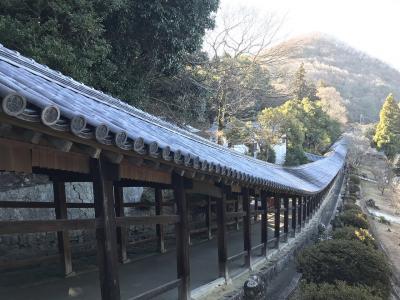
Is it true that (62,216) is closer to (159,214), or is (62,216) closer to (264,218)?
(159,214)

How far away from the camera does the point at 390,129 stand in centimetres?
5753

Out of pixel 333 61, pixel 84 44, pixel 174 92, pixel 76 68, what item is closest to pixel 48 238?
pixel 76 68

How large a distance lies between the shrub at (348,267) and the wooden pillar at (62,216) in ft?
16.1

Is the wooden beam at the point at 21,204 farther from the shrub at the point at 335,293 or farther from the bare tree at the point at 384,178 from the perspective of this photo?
the bare tree at the point at 384,178

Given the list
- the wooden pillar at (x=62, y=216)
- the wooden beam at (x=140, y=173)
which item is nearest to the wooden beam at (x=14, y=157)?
Answer: the wooden beam at (x=140, y=173)

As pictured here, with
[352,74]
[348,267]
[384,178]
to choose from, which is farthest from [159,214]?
[352,74]

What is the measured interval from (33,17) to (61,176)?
5.51 metres

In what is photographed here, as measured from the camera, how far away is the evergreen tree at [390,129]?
57.0m

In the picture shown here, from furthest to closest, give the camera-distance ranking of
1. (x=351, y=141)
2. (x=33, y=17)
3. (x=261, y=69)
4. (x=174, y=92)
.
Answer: (x=351, y=141)
(x=261, y=69)
(x=174, y=92)
(x=33, y=17)

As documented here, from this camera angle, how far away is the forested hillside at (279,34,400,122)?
329 feet

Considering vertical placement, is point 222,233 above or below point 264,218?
above

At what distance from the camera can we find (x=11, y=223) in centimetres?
371

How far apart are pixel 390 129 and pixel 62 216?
5750 cm

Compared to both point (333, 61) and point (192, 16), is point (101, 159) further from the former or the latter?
point (333, 61)
